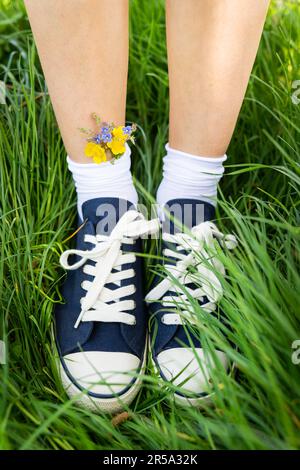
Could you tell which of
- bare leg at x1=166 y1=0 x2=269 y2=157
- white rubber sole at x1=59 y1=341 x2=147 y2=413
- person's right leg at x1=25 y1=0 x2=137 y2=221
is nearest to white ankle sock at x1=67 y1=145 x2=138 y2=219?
person's right leg at x1=25 y1=0 x2=137 y2=221

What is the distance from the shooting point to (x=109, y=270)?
92cm

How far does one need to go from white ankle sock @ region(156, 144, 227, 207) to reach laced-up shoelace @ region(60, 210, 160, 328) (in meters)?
0.08

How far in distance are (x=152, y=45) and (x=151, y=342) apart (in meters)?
0.68

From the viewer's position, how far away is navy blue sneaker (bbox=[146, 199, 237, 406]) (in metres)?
0.84

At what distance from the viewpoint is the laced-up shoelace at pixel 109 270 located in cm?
90

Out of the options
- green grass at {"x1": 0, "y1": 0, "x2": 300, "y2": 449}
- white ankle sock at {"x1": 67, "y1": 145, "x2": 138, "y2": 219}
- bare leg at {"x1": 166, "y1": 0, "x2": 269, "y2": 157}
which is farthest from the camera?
white ankle sock at {"x1": 67, "y1": 145, "x2": 138, "y2": 219}

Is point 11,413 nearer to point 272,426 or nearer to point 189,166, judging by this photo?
point 272,426

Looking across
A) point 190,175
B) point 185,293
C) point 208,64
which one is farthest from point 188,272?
point 208,64

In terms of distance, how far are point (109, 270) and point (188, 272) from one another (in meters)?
0.14

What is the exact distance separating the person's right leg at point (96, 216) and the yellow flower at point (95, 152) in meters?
0.02

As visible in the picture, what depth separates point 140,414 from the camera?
0.85 metres

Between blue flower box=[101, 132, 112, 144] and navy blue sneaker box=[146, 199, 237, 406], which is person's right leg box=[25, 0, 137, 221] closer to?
blue flower box=[101, 132, 112, 144]

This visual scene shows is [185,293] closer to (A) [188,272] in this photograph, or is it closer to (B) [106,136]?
(A) [188,272]

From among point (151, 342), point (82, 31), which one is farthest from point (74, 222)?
point (82, 31)
